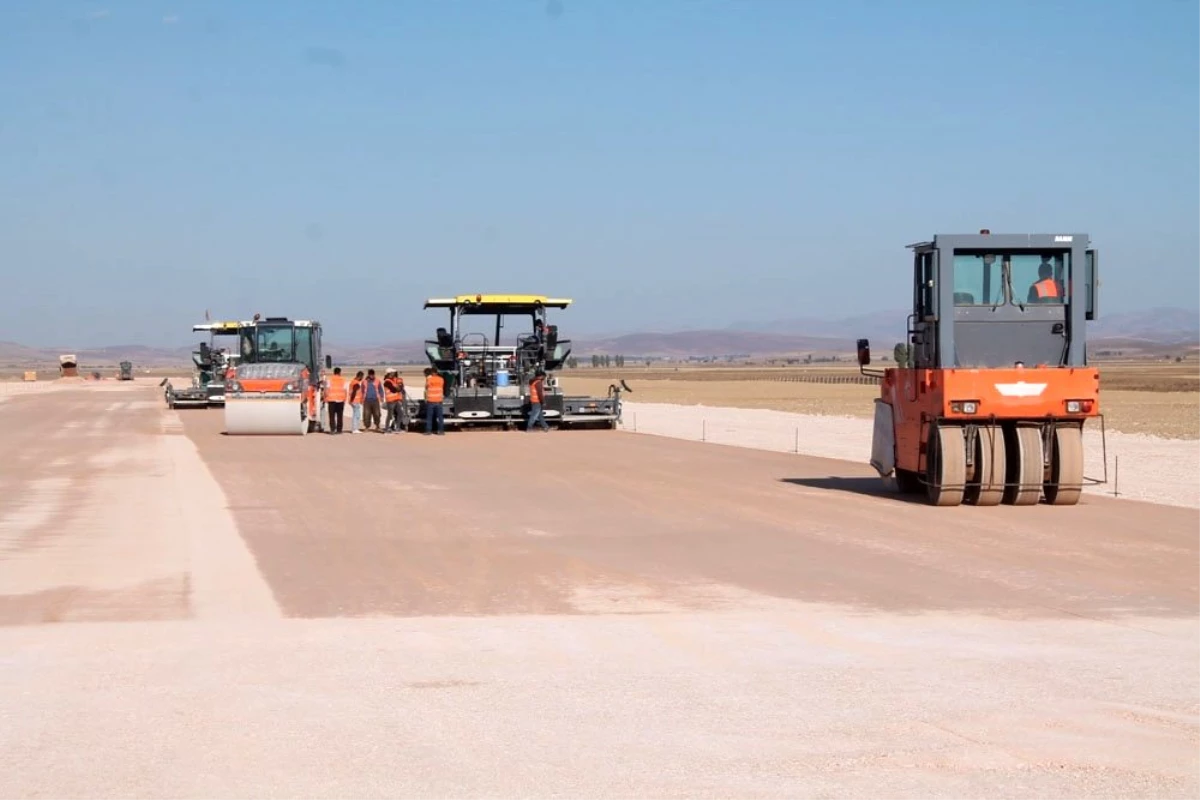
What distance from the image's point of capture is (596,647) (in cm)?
878

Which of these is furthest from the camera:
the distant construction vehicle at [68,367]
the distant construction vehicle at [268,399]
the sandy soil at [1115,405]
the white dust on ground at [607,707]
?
the distant construction vehicle at [68,367]

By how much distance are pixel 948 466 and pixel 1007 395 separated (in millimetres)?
1050

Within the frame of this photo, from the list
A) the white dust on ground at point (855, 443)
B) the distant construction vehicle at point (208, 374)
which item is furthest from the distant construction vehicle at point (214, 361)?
the white dust on ground at point (855, 443)

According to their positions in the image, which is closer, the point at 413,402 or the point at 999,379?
the point at 999,379

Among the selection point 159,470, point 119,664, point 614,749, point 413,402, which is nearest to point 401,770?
point 614,749

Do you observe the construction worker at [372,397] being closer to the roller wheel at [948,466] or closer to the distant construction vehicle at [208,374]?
the distant construction vehicle at [208,374]

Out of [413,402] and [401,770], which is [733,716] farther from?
[413,402]

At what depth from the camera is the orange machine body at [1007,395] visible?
641 inches

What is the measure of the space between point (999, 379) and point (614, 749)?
10.9 metres

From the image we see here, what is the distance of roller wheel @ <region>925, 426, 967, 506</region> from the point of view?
1620 cm

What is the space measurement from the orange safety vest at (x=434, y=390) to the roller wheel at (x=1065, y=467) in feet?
54.8

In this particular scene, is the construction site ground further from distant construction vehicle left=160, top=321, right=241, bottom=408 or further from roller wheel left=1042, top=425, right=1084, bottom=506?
distant construction vehicle left=160, top=321, right=241, bottom=408

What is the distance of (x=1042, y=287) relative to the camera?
17109mm

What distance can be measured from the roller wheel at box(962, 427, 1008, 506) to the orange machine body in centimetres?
22
